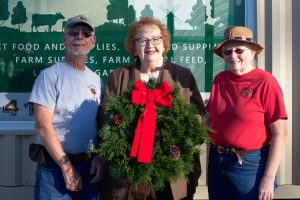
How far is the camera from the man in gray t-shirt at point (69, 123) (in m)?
2.97

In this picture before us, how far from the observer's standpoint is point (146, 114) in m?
2.87

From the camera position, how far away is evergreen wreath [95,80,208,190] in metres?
2.84

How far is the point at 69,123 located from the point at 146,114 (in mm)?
505

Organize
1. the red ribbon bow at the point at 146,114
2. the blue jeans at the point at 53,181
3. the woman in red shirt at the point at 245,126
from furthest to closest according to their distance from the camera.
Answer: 1. the blue jeans at the point at 53,181
2. the woman in red shirt at the point at 245,126
3. the red ribbon bow at the point at 146,114

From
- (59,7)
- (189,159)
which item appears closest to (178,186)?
(189,159)

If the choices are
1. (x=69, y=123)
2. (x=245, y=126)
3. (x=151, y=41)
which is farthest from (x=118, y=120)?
(x=245, y=126)

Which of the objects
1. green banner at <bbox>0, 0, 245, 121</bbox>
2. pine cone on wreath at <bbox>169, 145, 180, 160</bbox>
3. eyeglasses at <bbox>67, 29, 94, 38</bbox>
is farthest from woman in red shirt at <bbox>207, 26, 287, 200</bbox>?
green banner at <bbox>0, 0, 245, 121</bbox>

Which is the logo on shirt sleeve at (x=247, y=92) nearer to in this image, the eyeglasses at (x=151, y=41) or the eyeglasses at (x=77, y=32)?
the eyeglasses at (x=151, y=41)

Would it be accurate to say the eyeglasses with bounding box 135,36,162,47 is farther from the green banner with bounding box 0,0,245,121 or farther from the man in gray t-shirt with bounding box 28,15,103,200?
the green banner with bounding box 0,0,245,121

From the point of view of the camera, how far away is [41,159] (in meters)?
3.06

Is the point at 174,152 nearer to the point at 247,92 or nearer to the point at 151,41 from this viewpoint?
the point at 247,92

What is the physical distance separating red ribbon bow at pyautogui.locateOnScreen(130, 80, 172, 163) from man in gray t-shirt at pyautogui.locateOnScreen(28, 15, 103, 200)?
0.37m

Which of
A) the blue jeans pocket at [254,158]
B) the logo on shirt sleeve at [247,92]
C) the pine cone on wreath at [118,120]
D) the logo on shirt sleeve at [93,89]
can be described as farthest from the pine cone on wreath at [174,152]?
the logo on shirt sleeve at [93,89]

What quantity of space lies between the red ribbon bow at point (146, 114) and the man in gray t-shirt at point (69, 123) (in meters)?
0.37
